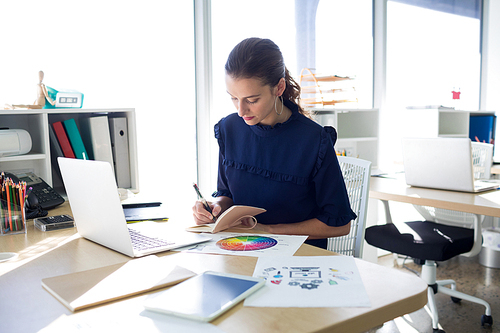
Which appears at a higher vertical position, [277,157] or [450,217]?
[277,157]

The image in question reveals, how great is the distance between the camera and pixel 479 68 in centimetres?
471

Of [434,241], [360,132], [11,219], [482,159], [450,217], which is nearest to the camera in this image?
[11,219]

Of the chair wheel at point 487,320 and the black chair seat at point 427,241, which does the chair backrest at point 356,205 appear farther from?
the chair wheel at point 487,320

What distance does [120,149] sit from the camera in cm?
209

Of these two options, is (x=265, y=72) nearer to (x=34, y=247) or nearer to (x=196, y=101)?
(x=34, y=247)

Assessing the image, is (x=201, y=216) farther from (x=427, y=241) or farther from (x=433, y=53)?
(x=433, y=53)

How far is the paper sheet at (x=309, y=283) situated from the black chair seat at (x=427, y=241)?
140 centimetres

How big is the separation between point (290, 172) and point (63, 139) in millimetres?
1109

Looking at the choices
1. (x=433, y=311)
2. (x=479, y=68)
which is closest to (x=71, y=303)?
(x=433, y=311)

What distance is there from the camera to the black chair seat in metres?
2.16

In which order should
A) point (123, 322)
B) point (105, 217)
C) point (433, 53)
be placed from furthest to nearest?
point (433, 53) → point (105, 217) → point (123, 322)

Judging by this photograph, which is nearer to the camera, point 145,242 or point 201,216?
point 145,242

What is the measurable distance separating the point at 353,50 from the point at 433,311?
7.17ft

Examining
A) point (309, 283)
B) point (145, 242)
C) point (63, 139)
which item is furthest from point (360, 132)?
point (309, 283)
